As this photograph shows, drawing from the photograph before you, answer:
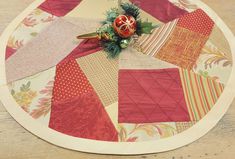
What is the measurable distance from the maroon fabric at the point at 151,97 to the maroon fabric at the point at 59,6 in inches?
11.1

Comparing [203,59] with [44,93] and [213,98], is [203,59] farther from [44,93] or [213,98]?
[44,93]

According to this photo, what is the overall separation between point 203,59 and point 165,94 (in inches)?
6.0

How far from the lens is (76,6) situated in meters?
1.00

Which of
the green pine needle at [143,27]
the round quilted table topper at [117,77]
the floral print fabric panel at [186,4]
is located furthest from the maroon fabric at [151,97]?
the floral print fabric panel at [186,4]

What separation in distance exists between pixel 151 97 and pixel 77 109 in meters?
0.17

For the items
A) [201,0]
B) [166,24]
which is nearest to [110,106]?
[166,24]

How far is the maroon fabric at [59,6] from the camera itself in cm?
99

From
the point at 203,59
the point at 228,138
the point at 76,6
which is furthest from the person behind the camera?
the point at 76,6

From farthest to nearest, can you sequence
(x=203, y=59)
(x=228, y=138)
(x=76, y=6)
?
(x=76, y=6)
(x=203, y=59)
(x=228, y=138)

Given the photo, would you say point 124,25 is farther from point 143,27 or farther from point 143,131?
point 143,131

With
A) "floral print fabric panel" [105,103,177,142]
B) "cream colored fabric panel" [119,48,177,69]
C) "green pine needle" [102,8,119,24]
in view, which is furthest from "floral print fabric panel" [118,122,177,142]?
"green pine needle" [102,8,119,24]

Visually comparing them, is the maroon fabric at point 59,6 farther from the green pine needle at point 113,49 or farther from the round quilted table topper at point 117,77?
the green pine needle at point 113,49

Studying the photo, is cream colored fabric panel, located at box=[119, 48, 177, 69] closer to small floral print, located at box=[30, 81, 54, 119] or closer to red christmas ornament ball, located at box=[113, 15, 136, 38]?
red christmas ornament ball, located at box=[113, 15, 136, 38]

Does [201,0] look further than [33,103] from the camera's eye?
Yes
